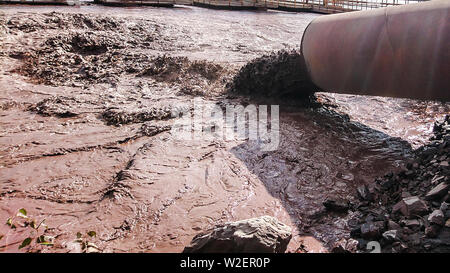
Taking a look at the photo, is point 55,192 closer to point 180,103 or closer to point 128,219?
point 128,219

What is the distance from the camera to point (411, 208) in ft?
8.50

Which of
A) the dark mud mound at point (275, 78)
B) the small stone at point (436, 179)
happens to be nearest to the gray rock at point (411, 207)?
the small stone at point (436, 179)

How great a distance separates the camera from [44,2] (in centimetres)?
1241

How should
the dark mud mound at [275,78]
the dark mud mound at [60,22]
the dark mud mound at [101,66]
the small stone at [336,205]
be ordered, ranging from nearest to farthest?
the small stone at [336,205], the dark mud mound at [275,78], the dark mud mound at [101,66], the dark mud mound at [60,22]

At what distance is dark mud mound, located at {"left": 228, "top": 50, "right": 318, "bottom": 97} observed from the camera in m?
5.41

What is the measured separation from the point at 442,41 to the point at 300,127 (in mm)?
2283

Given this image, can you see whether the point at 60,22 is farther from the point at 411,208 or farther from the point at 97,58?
the point at 411,208

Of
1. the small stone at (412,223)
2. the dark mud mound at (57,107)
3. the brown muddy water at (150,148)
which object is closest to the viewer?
the small stone at (412,223)

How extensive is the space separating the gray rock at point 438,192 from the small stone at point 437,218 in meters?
0.28

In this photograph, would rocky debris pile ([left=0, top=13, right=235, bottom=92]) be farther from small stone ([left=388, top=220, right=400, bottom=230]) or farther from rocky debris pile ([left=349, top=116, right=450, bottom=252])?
small stone ([left=388, top=220, right=400, bottom=230])

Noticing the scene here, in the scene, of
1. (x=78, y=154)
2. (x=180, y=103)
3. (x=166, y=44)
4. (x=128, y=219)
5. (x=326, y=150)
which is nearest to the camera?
(x=128, y=219)

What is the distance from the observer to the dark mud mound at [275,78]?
5.41 metres

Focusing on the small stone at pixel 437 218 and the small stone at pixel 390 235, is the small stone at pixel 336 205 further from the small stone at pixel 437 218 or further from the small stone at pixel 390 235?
the small stone at pixel 437 218

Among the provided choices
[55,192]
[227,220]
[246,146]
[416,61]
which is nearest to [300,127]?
[246,146]
